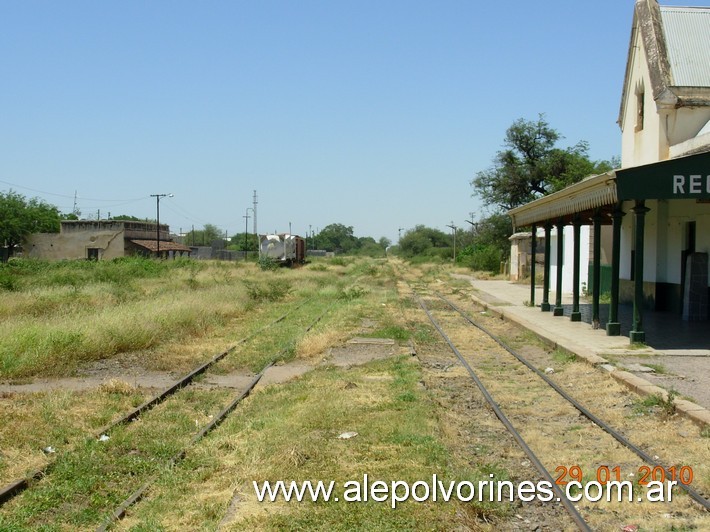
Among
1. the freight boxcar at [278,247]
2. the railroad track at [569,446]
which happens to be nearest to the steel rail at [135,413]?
the railroad track at [569,446]

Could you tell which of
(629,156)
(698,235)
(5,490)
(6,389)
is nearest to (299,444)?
(5,490)

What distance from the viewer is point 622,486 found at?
6.48 metres

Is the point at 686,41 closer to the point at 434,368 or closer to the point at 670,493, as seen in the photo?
the point at 434,368

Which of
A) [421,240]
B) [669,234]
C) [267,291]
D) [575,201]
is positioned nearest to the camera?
[575,201]

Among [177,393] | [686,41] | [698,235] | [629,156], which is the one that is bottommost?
[177,393]

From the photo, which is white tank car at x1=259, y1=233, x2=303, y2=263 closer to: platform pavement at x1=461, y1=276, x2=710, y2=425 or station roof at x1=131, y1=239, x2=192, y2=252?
station roof at x1=131, y1=239, x2=192, y2=252

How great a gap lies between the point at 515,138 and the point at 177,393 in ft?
171

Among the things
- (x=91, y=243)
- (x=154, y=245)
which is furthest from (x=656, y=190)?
(x=154, y=245)

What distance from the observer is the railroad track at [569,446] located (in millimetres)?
5898

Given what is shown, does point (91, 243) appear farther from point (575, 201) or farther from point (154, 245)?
point (575, 201)

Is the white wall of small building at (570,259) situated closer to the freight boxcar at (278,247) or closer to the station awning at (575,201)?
the station awning at (575,201)

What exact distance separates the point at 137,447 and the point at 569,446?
466 centimetres

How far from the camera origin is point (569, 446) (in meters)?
8.05

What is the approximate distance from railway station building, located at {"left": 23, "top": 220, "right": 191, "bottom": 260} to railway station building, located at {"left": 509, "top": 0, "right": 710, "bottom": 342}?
5606 centimetres
